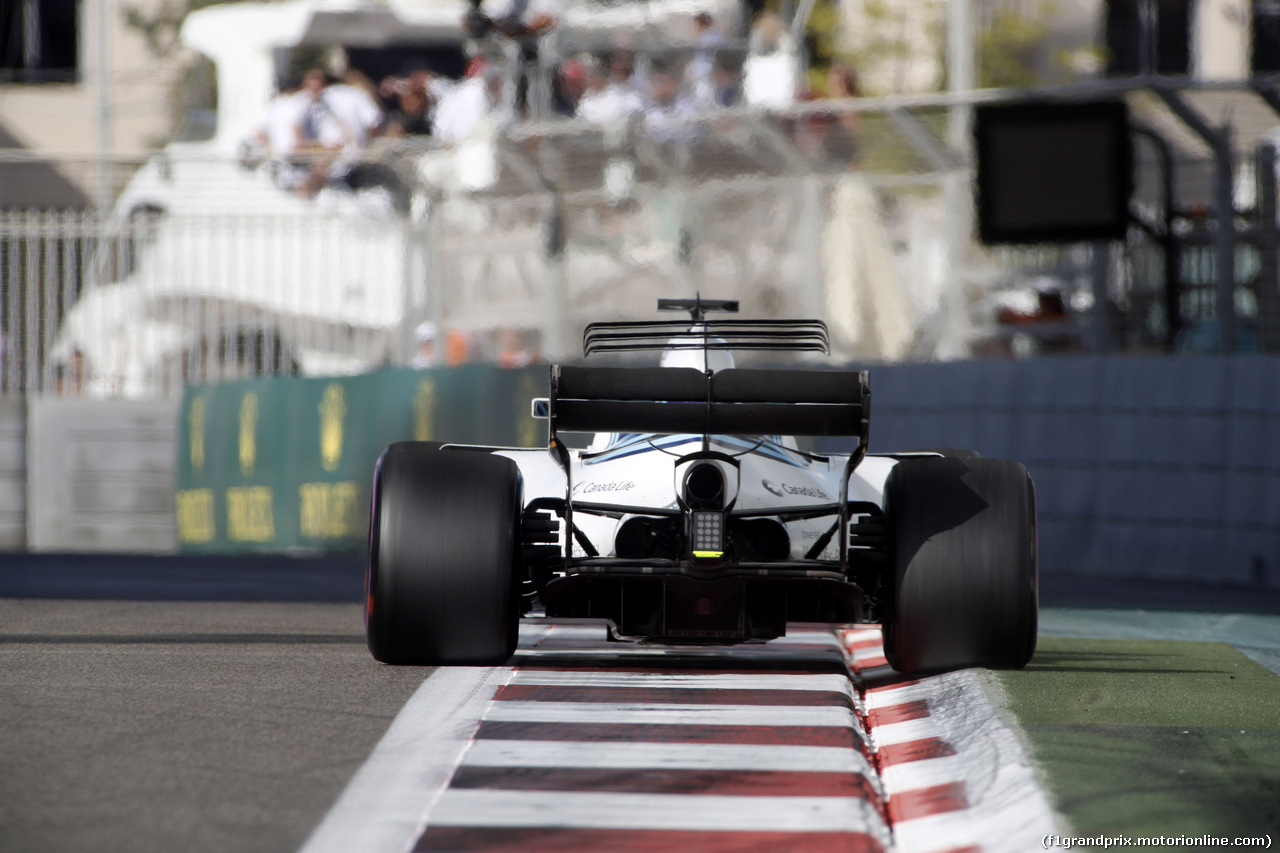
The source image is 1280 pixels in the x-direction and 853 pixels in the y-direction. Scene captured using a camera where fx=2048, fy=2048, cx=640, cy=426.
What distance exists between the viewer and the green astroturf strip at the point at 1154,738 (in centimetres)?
495

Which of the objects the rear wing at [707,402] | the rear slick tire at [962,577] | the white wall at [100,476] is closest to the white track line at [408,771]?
the rear wing at [707,402]

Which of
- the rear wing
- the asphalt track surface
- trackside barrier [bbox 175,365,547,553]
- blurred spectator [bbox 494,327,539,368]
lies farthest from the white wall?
the rear wing

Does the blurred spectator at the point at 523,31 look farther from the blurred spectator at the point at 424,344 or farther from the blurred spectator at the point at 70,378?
the blurred spectator at the point at 70,378

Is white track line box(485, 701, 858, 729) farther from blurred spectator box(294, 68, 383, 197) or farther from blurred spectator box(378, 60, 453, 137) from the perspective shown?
blurred spectator box(378, 60, 453, 137)

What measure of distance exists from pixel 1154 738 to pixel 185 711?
3004 mm

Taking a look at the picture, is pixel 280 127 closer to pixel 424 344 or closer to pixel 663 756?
pixel 424 344

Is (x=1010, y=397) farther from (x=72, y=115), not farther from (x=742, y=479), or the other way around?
(x=72, y=115)

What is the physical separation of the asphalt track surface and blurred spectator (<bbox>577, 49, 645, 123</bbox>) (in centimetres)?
878

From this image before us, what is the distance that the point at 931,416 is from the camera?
45.8 feet

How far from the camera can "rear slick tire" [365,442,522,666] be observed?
7.29m

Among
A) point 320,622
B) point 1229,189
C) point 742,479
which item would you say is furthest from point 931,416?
point 742,479

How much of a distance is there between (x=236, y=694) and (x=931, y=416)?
7836mm

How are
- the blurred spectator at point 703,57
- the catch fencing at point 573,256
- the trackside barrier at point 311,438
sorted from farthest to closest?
1. the blurred spectator at point 703,57
2. the trackside barrier at point 311,438
3. the catch fencing at point 573,256

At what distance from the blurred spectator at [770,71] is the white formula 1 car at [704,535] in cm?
1170
